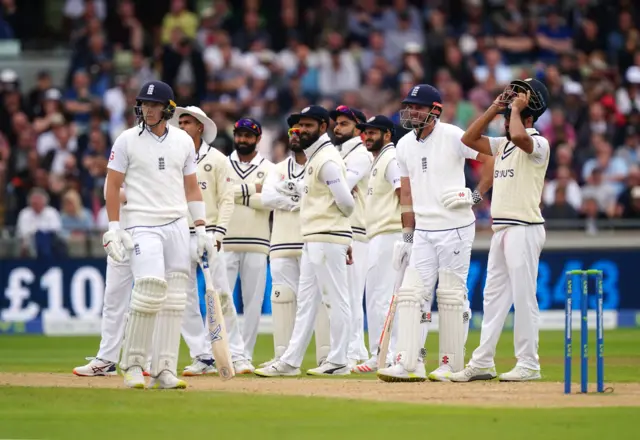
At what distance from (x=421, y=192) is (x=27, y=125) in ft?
38.2

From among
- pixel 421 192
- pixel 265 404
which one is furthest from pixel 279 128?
pixel 265 404

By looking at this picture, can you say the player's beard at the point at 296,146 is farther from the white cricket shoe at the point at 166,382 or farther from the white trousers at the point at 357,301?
the white cricket shoe at the point at 166,382

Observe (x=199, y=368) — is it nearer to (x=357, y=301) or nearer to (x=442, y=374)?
(x=357, y=301)

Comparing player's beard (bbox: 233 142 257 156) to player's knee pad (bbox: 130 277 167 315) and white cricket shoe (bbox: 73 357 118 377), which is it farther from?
player's knee pad (bbox: 130 277 167 315)

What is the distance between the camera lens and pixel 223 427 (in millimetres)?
8172

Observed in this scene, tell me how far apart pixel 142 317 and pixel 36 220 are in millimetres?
9337

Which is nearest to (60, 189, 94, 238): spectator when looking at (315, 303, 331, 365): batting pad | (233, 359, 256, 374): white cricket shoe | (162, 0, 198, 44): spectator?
(162, 0, 198, 44): spectator

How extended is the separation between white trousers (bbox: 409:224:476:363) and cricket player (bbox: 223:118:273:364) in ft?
7.93

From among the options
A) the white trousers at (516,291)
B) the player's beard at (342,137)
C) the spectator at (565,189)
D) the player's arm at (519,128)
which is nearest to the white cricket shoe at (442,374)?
the white trousers at (516,291)

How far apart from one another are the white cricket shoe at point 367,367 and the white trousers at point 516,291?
171 centimetres

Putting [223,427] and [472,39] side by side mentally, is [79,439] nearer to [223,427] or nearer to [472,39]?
[223,427]

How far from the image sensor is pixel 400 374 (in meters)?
10.8

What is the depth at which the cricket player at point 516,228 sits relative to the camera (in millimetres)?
10648

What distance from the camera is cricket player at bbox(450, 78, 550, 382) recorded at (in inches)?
419
